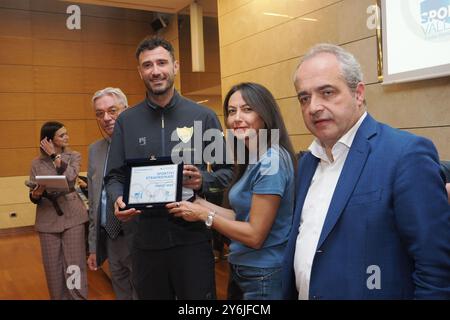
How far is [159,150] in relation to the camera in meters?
1.78

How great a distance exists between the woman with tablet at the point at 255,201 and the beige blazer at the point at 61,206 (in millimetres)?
1652

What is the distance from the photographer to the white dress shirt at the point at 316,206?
1.09 m

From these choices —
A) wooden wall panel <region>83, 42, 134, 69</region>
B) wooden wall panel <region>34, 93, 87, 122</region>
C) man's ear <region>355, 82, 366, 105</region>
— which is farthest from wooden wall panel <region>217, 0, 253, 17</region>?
man's ear <region>355, 82, 366, 105</region>

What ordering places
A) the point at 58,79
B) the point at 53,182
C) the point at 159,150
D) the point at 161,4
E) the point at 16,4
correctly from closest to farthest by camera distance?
1. the point at 159,150
2. the point at 53,182
3. the point at 161,4
4. the point at 16,4
5. the point at 58,79

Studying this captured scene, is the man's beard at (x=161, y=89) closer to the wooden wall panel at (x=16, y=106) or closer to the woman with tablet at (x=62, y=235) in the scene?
the woman with tablet at (x=62, y=235)

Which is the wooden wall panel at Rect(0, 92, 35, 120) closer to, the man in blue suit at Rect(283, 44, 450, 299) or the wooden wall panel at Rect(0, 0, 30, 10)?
the wooden wall panel at Rect(0, 0, 30, 10)

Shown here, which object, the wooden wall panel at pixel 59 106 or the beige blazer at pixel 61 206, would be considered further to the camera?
the wooden wall panel at pixel 59 106

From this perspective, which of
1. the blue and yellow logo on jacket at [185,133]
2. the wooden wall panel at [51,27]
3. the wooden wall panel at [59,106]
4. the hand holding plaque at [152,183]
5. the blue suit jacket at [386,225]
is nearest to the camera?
the blue suit jacket at [386,225]

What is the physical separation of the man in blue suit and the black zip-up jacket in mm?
654

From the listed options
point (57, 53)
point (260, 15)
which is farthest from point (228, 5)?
point (57, 53)

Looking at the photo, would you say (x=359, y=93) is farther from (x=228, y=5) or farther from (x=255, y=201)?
(x=228, y=5)

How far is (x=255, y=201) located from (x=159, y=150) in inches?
24.5

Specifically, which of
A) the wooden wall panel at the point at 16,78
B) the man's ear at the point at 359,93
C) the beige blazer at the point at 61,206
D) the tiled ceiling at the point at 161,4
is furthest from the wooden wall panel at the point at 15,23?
the man's ear at the point at 359,93
